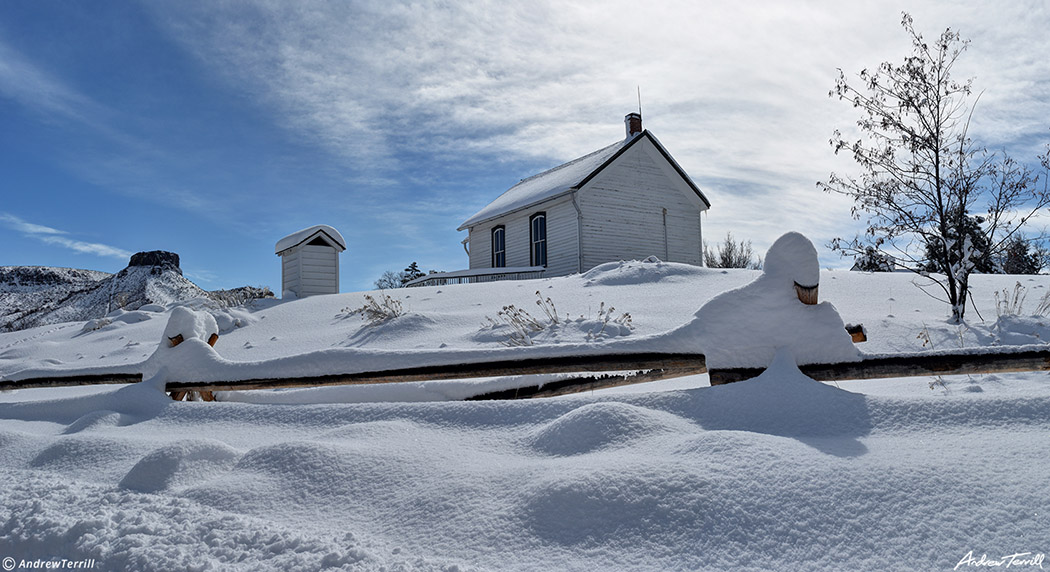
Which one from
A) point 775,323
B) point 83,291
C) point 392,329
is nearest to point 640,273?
point 392,329

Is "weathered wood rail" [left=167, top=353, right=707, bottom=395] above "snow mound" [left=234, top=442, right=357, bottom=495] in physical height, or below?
above

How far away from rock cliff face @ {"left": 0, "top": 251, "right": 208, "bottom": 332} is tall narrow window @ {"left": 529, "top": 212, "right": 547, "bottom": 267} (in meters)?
9.41

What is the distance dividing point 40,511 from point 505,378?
94.5 inches

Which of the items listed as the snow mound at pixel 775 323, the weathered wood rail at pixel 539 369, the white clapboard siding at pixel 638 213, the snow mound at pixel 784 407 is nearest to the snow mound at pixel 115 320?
the weathered wood rail at pixel 539 369

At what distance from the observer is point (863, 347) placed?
19.8 ft

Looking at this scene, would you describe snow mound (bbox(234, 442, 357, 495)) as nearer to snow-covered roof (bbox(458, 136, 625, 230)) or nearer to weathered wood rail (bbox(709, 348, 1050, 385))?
weathered wood rail (bbox(709, 348, 1050, 385))

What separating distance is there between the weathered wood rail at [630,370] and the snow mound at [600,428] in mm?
502

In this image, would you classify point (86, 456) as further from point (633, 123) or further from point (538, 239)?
point (633, 123)

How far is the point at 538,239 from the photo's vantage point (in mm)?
19219

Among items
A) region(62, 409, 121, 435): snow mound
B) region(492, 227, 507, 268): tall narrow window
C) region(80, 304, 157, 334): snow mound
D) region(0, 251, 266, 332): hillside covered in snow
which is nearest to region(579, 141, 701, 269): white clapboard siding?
region(492, 227, 507, 268): tall narrow window

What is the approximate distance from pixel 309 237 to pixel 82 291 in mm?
9670

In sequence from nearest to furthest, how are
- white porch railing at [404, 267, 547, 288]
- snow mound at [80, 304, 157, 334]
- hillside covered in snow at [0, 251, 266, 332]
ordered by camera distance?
snow mound at [80, 304, 157, 334] → hillside covered in snow at [0, 251, 266, 332] → white porch railing at [404, 267, 547, 288]

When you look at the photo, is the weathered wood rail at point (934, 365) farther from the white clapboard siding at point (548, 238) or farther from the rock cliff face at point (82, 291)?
the rock cliff face at point (82, 291)

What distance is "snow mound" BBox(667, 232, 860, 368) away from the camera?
10.0ft
